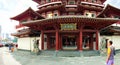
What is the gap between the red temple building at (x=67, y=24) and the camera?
23.0 meters

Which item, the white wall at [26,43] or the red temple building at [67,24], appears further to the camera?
the white wall at [26,43]

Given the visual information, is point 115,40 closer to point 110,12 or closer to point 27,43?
point 110,12

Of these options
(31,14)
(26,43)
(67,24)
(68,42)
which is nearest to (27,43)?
(26,43)

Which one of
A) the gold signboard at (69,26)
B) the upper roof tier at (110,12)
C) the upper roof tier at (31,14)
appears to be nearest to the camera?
the gold signboard at (69,26)

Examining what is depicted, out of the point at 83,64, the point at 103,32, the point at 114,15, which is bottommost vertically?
the point at 83,64

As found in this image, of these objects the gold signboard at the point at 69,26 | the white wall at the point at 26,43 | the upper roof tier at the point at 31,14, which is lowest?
the white wall at the point at 26,43

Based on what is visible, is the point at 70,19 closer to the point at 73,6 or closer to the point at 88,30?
the point at 88,30

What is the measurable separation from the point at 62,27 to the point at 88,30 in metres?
3.54

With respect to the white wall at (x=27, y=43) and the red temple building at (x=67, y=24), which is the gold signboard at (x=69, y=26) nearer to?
the red temple building at (x=67, y=24)

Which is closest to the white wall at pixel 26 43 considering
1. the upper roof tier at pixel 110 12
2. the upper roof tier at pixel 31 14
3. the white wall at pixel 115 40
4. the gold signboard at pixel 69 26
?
the upper roof tier at pixel 31 14

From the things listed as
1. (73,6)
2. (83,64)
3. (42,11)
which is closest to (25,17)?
(42,11)

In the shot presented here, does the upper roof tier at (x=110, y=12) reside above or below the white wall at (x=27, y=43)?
above

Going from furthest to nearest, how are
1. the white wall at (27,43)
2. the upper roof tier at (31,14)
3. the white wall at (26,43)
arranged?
the white wall at (26,43) → the white wall at (27,43) → the upper roof tier at (31,14)

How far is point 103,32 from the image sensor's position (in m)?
28.0
